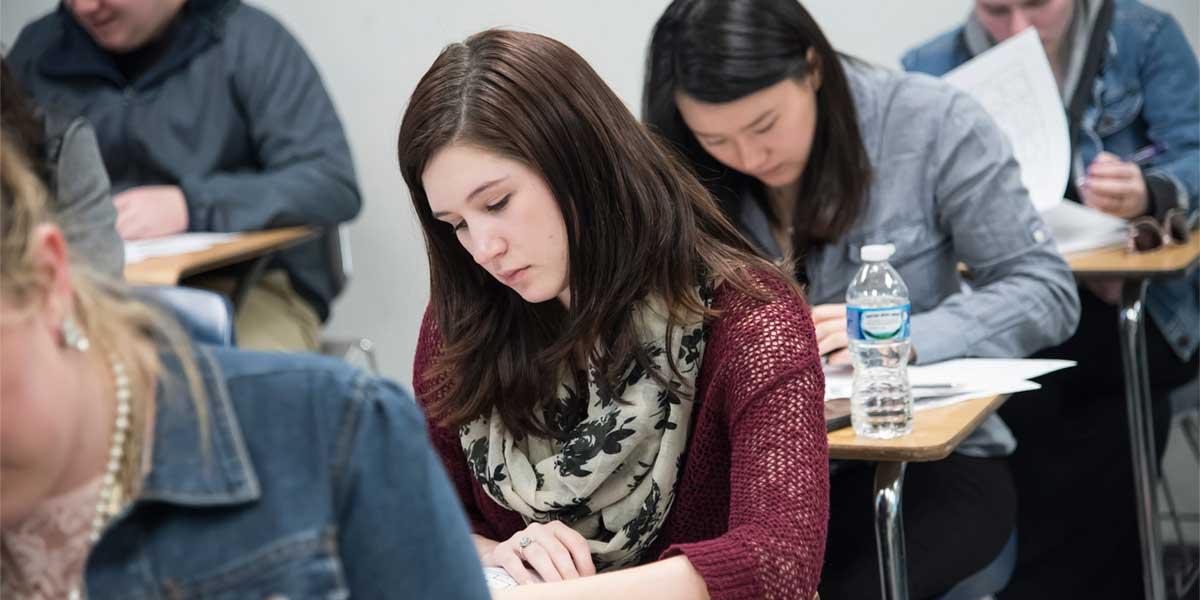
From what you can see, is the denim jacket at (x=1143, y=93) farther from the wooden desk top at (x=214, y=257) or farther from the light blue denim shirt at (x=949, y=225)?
the wooden desk top at (x=214, y=257)

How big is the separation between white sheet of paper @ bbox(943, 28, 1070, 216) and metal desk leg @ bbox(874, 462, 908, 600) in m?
1.14

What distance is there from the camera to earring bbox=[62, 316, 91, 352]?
80 centimetres

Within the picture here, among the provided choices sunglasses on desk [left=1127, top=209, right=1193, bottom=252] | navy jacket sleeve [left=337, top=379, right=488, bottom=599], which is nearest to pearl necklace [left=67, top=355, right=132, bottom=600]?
navy jacket sleeve [left=337, top=379, right=488, bottom=599]

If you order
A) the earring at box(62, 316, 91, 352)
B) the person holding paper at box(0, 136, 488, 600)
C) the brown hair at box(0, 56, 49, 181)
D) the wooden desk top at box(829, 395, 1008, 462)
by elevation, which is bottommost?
the wooden desk top at box(829, 395, 1008, 462)

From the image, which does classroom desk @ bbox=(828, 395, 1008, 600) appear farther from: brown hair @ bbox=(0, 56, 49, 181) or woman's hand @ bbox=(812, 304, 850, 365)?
brown hair @ bbox=(0, 56, 49, 181)

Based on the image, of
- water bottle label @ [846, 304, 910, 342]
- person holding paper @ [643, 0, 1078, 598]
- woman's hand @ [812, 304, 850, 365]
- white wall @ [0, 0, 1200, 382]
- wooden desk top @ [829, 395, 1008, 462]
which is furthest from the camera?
white wall @ [0, 0, 1200, 382]

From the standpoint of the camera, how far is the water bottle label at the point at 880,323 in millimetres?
1783

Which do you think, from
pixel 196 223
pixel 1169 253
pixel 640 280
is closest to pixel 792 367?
pixel 640 280

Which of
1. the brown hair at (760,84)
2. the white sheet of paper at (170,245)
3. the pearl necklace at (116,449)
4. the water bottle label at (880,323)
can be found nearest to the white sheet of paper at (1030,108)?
the brown hair at (760,84)

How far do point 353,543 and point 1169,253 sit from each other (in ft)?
7.11

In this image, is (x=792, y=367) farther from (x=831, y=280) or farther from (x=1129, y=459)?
(x=1129, y=459)

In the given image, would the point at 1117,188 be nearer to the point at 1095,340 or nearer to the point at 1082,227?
the point at 1082,227

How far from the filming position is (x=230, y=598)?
0.83 metres

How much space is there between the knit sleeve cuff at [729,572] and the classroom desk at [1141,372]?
143 cm
